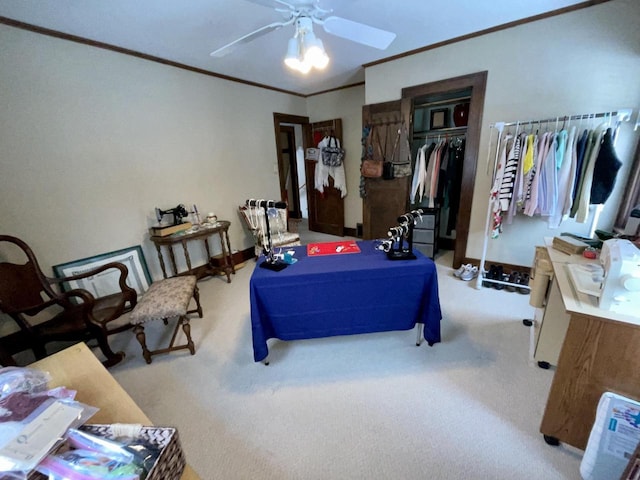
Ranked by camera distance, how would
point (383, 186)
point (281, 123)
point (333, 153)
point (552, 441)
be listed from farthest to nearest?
point (281, 123), point (333, 153), point (383, 186), point (552, 441)

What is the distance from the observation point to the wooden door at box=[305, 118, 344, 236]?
448 cm

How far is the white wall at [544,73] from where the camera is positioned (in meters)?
2.13

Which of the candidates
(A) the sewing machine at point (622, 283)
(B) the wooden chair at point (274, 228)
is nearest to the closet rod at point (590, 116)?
(A) the sewing machine at point (622, 283)

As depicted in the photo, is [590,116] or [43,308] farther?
[590,116]

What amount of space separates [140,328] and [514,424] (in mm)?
2463

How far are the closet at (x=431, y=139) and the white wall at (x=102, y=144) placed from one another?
2.12 meters

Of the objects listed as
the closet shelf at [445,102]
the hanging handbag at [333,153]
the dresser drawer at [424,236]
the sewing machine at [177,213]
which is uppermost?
the closet shelf at [445,102]

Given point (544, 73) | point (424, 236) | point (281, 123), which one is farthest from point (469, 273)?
point (281, 123)

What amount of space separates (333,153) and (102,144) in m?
3.13

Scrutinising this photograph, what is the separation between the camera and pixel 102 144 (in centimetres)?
247

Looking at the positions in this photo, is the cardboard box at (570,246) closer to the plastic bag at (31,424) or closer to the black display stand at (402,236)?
the black display stand at (402,236)

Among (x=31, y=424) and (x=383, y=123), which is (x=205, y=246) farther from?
(x=31, y=424)

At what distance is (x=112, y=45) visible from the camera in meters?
2.40

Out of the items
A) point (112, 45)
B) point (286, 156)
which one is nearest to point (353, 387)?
point (112, 45)
